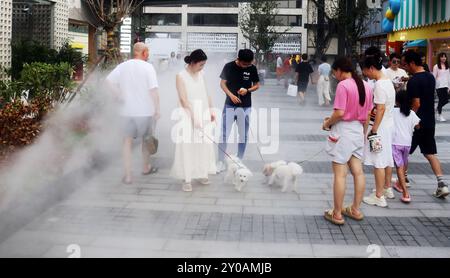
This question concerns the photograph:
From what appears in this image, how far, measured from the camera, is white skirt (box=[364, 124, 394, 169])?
5.41 m

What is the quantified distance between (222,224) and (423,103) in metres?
2.61

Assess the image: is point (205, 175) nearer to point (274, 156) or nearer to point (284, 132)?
point (274, 156)

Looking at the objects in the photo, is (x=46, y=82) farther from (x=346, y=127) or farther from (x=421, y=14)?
(x=421, y=14)

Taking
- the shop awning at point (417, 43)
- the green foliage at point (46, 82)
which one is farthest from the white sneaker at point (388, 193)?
the shop awning at point (417, 43)

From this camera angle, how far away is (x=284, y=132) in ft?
35.3

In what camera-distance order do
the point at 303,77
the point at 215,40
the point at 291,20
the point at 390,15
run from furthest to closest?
the point at 215,40, the point at 291,20, the point at 390,15, the point at 303,77

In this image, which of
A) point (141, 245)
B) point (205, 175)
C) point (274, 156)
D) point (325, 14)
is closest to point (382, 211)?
point (205, 175)

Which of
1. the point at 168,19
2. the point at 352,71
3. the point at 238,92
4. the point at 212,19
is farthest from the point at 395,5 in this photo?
the point at 168,19

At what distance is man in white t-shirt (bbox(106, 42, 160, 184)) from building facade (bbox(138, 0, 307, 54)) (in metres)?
55.3

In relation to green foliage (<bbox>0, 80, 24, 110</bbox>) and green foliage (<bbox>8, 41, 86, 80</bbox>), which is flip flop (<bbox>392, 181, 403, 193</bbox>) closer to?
green foliage (<bbox>0, 80, 24, 110</bbox>)

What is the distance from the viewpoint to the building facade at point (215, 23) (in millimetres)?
61500

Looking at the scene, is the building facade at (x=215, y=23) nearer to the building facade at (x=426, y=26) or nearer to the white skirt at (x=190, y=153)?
the building facade at (x=426, y=26)

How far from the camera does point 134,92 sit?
642cm
